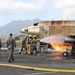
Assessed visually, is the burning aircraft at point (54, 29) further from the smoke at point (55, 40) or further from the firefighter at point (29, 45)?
the firefighter at point (29, 45)

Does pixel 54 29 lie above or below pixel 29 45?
above

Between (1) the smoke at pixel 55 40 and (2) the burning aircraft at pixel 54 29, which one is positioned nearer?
(1) the smoke at pixel 55 40

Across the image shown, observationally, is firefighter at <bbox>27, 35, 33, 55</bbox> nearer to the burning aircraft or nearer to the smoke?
the burning aircraft

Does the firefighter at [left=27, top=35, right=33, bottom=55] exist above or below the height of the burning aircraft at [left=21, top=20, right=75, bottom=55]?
below

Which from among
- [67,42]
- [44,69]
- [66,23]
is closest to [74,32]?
[66,23]

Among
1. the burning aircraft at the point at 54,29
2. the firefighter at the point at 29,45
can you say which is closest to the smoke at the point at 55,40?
the burning aircraft at the point at 54,29

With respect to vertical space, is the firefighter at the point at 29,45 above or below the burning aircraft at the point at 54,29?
below

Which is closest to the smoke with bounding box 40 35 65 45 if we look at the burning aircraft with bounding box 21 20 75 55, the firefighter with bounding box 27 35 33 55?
the burning aircraft with bounding box 21 20 75 55

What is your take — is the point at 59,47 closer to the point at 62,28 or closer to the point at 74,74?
the point at 62,28

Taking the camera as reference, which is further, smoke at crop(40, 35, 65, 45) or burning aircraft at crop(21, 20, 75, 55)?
burning aircraft at crop(21, 20, 75, 55)

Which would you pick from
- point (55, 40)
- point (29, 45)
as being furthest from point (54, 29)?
point (55, 40)

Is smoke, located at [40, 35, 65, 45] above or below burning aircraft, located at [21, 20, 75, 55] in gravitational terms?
below

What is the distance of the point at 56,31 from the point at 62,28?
0.65 metres

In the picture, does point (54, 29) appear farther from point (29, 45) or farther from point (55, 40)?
point (55, 40)
